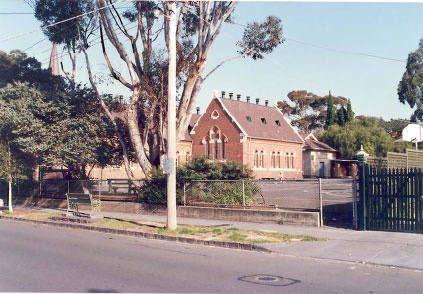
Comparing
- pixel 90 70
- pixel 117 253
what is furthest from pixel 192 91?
pixel 117 253

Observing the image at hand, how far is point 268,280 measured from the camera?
9.02 m

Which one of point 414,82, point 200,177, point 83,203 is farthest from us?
point 414,82

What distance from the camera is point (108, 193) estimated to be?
24.1m

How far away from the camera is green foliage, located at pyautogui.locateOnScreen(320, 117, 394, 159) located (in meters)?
62.6

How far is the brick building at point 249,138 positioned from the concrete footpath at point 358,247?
38179 mm

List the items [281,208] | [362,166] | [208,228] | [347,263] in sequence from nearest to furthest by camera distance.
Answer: [347,263] → [362,166] → [208,228] → [281,208]

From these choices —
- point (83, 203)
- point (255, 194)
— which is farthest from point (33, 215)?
point (255, 194)

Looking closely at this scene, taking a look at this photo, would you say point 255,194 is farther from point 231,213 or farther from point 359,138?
point 359,138

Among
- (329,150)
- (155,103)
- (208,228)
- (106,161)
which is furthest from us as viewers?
(329,150)

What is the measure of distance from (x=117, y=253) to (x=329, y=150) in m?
58.9

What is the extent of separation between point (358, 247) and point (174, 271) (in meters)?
5.19

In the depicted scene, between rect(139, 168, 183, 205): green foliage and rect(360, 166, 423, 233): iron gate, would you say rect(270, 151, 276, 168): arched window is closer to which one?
rect(139, 168, 183, 205): green foliage

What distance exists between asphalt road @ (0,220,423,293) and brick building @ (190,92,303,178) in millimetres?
40429

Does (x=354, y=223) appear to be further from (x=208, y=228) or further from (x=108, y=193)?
(x=108, y=193)
